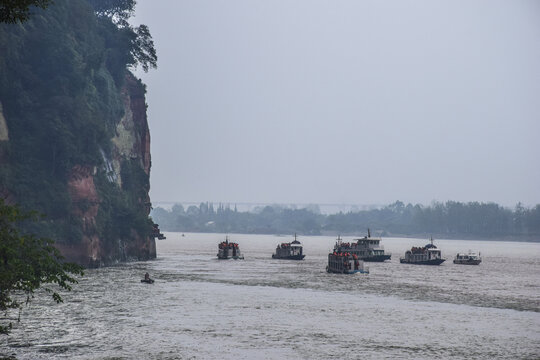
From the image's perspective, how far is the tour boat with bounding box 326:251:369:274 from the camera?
115 meters

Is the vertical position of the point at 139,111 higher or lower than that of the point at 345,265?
higher

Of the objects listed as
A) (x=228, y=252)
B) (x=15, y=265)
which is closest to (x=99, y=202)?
(x=228, y=252)

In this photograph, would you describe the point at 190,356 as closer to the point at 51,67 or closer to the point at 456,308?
the point at 456,308

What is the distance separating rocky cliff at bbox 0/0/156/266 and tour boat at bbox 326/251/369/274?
37.6 meters

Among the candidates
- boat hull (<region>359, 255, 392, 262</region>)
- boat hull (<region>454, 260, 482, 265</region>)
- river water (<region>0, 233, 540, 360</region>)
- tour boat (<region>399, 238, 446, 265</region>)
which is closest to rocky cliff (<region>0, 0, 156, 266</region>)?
river water (<region>0, 233, 540, 360</region>)

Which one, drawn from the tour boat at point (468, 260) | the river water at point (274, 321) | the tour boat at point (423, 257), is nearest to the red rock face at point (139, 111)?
the river water at point (274, 321)

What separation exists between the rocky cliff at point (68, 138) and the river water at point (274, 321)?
14.1 meters

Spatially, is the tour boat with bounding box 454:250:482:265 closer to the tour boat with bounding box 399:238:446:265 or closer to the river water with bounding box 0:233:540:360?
the tour boat with bounding box 399:238:446:265

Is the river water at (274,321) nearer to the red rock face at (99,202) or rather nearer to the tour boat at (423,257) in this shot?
the red rock face at (99,202)

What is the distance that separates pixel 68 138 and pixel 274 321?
188ft

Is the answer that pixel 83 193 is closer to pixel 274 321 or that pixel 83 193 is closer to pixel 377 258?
pixel 274 321

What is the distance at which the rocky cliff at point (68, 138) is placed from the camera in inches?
3792

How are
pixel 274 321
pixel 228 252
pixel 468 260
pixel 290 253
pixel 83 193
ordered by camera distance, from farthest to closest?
1. pixel 290 253
2. pixel 228 252
3. pixel 468 260
4. pixel 83 193
5. pixel 274 321

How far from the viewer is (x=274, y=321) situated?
191 ft
